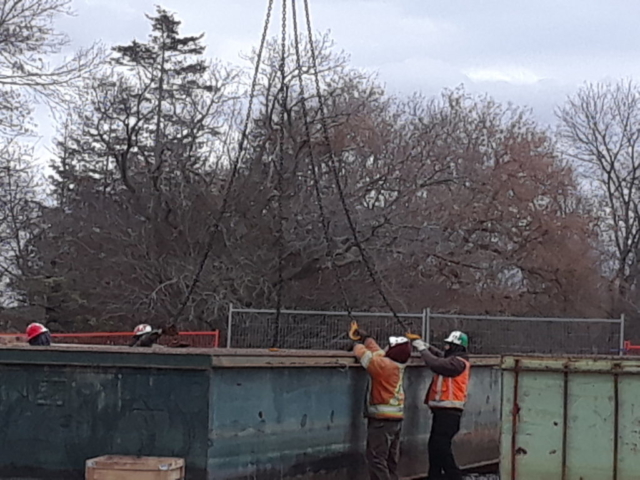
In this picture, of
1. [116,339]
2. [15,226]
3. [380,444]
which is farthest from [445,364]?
[15,226]

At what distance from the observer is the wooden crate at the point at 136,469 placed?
675cm

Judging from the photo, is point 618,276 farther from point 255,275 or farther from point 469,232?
point 255,275

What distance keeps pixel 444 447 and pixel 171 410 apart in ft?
11.0

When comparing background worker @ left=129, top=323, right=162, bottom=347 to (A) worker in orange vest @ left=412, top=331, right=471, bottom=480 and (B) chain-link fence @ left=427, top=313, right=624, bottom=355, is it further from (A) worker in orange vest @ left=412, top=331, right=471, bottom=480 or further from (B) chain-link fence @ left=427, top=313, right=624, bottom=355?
(B) chain-link fence @ left=427, top=313, right=624, bottom=355

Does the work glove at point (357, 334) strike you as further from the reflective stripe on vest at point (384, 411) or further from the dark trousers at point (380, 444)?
the dark trousers at point (380, 444)

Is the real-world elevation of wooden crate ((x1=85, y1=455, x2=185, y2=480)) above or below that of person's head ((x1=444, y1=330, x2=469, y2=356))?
below

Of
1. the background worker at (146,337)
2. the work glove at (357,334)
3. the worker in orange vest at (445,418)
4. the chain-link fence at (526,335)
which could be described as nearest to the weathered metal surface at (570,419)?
the worker in orange vest at (445,418)

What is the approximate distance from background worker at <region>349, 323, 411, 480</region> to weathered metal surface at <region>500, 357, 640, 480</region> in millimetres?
1134

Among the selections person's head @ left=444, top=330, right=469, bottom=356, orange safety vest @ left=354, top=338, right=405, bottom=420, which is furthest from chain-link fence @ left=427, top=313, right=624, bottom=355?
orange safety vest @ left=354, top=338, right=405, bottom=420

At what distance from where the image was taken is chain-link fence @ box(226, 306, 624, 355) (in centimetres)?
1764

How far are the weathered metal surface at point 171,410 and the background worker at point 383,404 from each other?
Result: 44cm

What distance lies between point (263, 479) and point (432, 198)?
20.1 metres

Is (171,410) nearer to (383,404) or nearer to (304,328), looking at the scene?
(383,404)

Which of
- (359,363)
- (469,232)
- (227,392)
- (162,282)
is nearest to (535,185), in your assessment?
(469,232)
